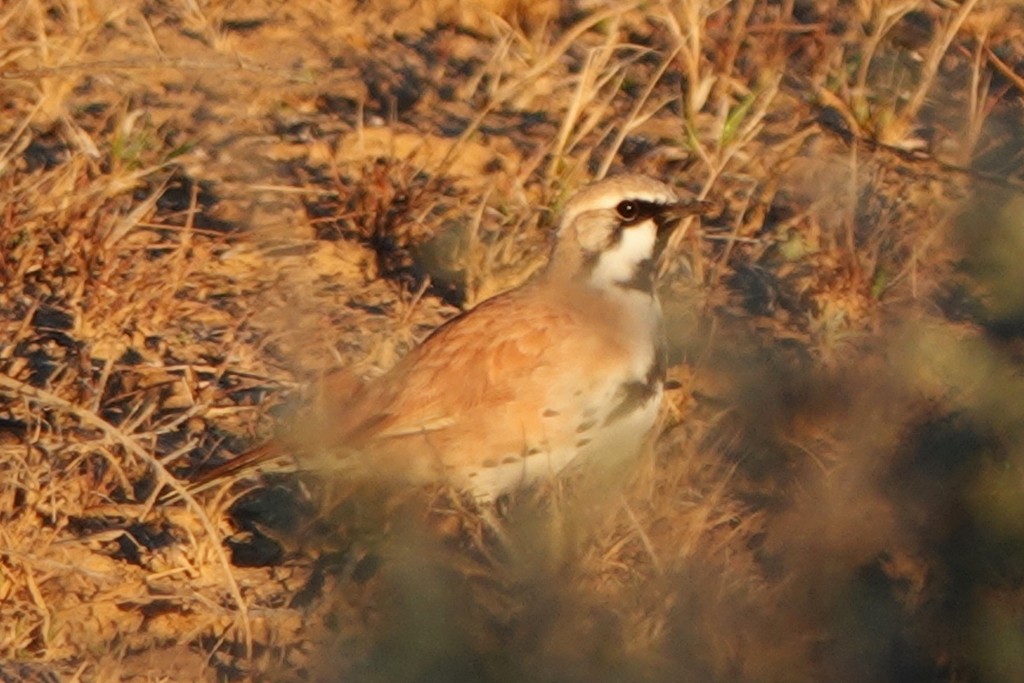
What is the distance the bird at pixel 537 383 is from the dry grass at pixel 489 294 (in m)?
0.14

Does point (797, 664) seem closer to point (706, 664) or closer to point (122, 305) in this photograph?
point (706, 664)

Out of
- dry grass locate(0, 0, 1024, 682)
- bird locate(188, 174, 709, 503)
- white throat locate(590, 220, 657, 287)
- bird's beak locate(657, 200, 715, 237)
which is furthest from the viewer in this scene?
white throat locate(590, 220, 657, 287)

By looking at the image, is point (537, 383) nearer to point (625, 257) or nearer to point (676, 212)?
point (625, 257)

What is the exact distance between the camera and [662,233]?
606 centimetres

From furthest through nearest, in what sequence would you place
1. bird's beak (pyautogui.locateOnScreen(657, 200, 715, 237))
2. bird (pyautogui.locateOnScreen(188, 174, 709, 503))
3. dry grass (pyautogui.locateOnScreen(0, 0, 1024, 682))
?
1. bird's beak (pyautogui.locateOnScreen(657, 200, 715, 237))
2. bird (pyautogui.locateOnScreen(188, 174, 709, 503))
3. dry grass (pyautogui.locateOnScreen(0, 0, 1024, 682))

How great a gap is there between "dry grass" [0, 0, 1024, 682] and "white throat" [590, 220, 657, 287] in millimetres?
538

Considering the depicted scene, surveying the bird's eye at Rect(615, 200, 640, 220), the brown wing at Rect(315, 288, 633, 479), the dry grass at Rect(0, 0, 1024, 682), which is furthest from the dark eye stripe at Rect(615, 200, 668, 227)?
the dry grass at Rect(0, 0, 1024, 682)

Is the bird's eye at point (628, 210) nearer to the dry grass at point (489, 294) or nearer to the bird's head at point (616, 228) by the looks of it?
the bird's head at point (616, 228)

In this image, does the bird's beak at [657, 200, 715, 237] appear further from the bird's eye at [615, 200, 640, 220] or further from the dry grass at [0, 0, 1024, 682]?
the dry grass at [0, 0, 1024, 682]

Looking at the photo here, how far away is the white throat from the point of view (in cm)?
598

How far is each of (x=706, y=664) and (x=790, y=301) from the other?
2.33 metres

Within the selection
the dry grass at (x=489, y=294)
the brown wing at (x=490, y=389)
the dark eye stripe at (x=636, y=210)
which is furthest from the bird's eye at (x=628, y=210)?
the dry grass at (x=489, y=294)

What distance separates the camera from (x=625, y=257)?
19.7 feet

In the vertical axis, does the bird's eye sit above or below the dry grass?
above
